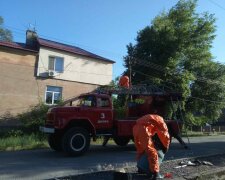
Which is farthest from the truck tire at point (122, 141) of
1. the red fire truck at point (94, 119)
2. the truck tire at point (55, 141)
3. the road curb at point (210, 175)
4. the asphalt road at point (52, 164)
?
the road curb at point (210, 175)

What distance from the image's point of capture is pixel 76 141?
43.8ft

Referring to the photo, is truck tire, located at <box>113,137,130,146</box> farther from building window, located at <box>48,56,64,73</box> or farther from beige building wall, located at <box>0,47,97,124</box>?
building window, located at <box>48,56,64,73</box>

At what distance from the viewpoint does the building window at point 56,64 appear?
98.5 feet

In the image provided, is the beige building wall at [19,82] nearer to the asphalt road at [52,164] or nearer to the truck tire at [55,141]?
the truck tire at [55,141]

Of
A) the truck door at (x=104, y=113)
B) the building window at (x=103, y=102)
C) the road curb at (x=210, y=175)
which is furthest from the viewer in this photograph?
the building window at (x=103, y=102)

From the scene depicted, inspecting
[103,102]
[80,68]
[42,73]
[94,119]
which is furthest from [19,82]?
[94,119]

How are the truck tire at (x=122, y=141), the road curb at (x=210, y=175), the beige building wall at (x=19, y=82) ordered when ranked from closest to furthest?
the road curb at (x=210, y=175), the truck tire at (x=122, y=141), the beige building wall at (x=19, y=82)

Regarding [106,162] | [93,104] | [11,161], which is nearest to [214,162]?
[106,162]

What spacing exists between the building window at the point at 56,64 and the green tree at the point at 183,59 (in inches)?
304

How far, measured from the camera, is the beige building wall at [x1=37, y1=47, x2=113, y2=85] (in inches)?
1155

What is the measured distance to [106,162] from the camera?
11820 millimetres

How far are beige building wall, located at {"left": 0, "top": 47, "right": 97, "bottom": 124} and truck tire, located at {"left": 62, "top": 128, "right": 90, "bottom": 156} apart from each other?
50.0 feet

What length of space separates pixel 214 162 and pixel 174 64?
80.3ft

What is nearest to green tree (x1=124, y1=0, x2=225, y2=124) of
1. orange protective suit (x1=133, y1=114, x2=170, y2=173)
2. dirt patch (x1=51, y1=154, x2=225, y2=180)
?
dirt patch (x1=51, y1=154, x2=225, y2=180)
